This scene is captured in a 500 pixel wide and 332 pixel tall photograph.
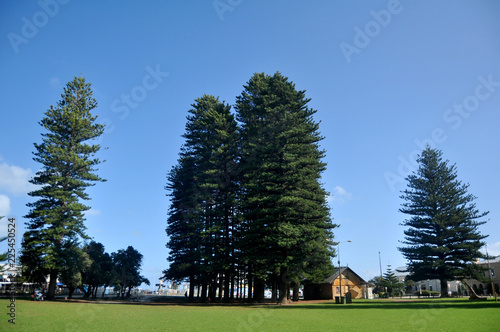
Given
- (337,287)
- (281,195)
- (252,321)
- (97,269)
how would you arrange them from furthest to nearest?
(337,287), (97,269), (281,195), (252,321)

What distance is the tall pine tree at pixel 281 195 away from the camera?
3256 centimetres

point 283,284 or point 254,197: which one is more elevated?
point 254,197

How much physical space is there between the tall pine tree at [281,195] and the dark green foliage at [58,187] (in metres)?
20.2

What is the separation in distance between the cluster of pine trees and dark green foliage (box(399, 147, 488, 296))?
16.9 meters

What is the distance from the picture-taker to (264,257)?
108 feet

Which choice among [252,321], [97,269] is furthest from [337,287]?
[252,321]

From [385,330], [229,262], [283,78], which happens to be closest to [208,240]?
[229,262]

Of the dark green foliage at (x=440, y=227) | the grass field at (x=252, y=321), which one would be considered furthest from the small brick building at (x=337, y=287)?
the grass field at (x=252, y=321)

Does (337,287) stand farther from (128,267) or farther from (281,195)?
(128,267)

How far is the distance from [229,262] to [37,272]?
884 inches

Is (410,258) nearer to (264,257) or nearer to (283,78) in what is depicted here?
(264,257)

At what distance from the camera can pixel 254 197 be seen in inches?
1359

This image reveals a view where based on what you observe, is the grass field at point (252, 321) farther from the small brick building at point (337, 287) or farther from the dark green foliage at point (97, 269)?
the small brick building at point (337, 287)

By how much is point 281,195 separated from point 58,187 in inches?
1044
